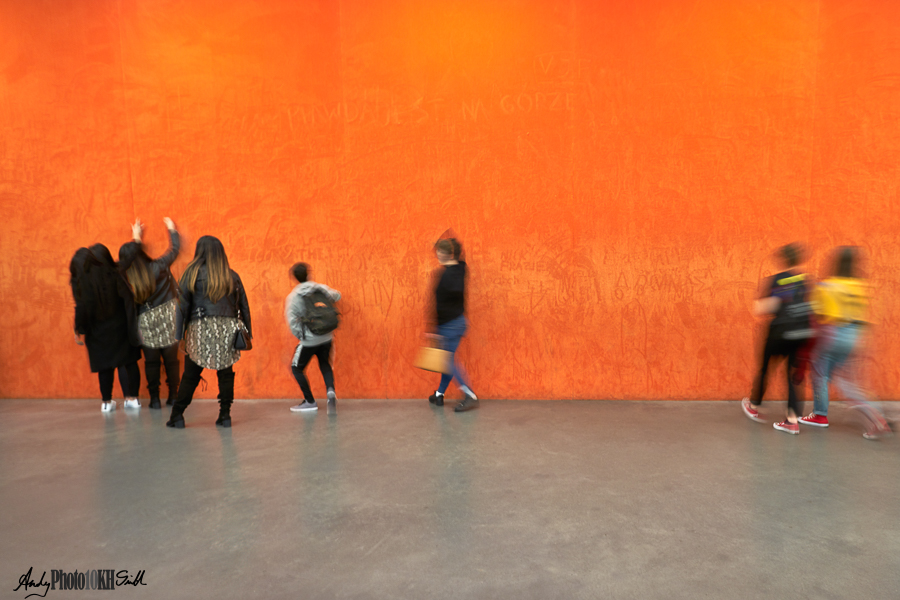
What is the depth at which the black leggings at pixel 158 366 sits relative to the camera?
618cm

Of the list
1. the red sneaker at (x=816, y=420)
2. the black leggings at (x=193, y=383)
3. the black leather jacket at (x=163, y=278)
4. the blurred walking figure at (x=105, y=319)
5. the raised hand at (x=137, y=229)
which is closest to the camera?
the red sneaker at (x=816, y=420)

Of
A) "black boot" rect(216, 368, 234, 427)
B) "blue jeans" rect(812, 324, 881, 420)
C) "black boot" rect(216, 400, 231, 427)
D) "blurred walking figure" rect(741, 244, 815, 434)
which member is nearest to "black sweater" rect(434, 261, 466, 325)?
"black boot" rect(216, 368, 234, 427)

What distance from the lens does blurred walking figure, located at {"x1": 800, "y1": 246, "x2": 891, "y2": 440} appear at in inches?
180

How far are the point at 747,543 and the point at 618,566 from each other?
80 cm

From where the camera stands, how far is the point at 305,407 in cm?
600

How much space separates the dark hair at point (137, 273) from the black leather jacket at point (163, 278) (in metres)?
0.05

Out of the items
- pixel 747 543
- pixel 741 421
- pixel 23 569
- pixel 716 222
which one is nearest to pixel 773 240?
pixel 716 222

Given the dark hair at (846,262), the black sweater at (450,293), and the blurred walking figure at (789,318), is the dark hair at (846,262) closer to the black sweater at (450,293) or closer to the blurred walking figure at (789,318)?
the blurred walking figure at (789,318)

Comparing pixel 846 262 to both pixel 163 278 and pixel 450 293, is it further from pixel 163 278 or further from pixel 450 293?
pixel 163 278

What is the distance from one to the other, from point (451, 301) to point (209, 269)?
2270 millimetres

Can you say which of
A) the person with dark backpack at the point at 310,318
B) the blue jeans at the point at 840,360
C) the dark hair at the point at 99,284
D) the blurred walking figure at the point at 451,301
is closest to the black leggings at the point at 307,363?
the person with dark backpack at the point at 310,318

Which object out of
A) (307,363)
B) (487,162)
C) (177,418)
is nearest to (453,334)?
(307,363)

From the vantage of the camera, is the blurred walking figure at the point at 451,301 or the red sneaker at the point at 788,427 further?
the blurred walking figure at the point at 451,301

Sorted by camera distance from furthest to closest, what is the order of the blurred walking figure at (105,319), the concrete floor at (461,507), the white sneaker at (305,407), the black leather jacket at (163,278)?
the black leather jacket at (163,278), the white sneaker at (305,407), the blurred walking figure at (105,319), the concrete floor at (461,507)
